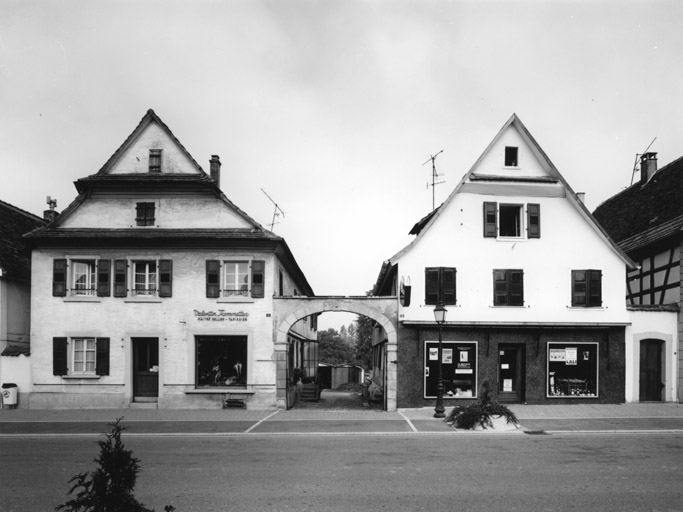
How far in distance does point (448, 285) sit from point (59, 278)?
15.0 m

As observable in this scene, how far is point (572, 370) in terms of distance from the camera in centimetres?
2378

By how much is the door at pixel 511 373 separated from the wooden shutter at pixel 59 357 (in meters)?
16.6

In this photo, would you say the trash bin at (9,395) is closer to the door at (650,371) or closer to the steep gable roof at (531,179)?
the steep gable roof at (531,179)

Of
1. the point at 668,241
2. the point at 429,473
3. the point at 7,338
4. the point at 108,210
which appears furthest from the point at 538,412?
the point at 7,338

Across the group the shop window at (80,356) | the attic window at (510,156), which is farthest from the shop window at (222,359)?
the attic window at (510,156)

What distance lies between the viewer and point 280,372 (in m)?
23.3

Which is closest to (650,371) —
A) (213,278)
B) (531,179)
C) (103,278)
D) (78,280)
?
(531,179)

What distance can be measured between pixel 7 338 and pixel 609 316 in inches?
938

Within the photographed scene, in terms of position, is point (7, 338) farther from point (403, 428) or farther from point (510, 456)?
point (510, 456)

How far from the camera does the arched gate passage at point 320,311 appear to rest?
918 inches

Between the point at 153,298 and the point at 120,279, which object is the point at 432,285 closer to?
the point at 153,298

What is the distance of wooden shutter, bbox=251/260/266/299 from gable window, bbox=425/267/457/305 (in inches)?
247

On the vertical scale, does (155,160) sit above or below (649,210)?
above

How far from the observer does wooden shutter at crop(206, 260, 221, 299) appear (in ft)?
77.1
